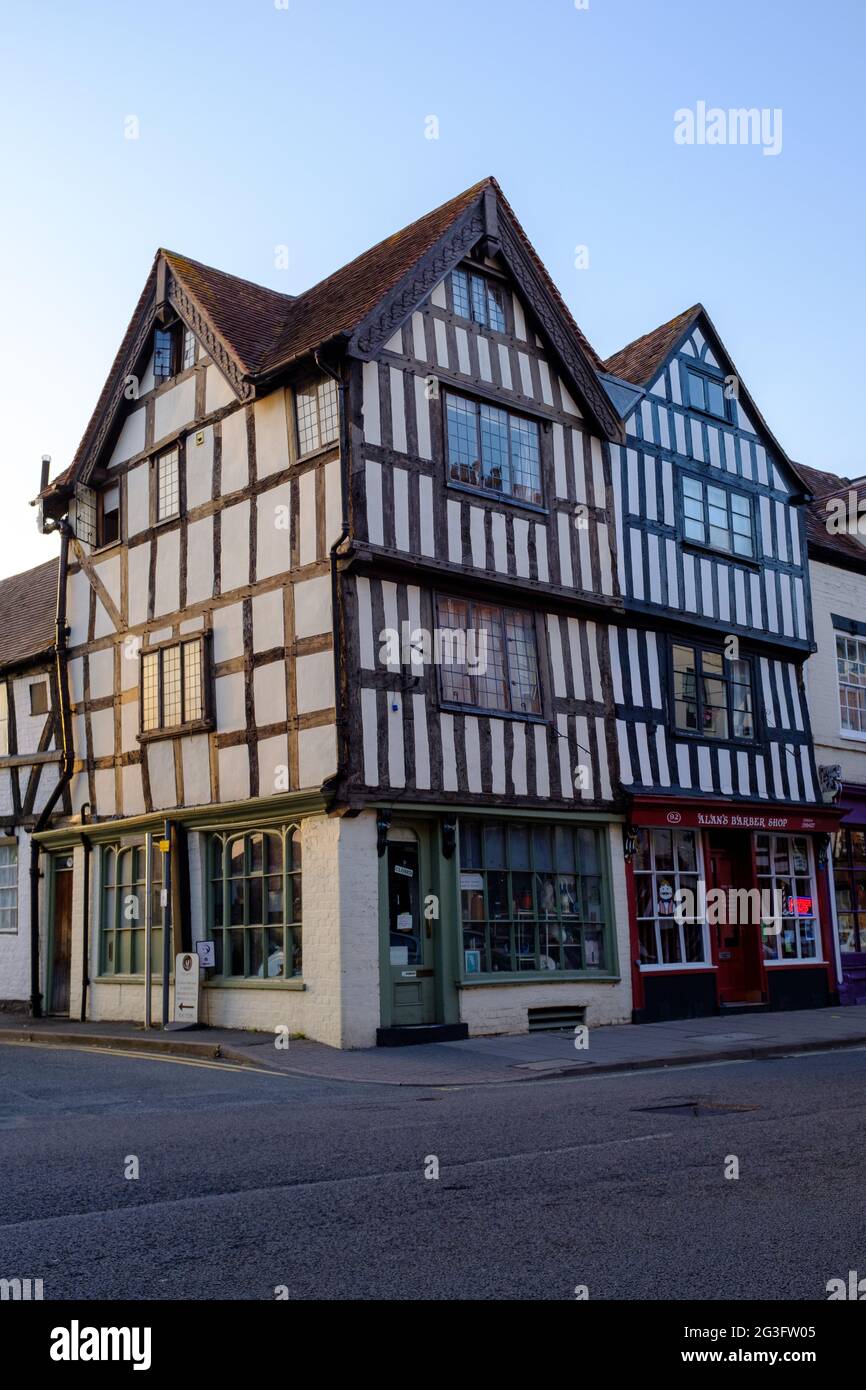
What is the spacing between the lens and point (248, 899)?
1742 cm

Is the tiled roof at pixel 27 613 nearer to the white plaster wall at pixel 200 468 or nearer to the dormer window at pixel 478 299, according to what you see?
the white plaster wall at pixel 200 468

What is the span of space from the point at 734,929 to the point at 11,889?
501 inches

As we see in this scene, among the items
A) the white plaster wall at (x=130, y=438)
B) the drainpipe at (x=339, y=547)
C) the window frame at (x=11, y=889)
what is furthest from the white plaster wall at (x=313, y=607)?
the window frame at (x=11, y=889)

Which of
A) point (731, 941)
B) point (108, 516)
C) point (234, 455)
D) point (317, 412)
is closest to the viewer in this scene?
point (317, 412)

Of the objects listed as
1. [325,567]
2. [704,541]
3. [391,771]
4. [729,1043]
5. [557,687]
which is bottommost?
[729,1043]

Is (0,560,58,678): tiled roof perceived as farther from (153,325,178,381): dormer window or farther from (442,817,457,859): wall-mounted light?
(442,817,457,859): wall-mounted light

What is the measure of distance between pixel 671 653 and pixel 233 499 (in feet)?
23.9

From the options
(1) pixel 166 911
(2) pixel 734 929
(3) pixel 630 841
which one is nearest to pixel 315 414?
(1) pixel 166 911

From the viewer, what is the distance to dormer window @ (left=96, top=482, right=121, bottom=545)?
21062mm

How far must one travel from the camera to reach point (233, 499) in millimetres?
18359

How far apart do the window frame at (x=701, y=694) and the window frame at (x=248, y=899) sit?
22.1 feet

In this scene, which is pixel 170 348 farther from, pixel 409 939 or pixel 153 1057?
pixel 153 1057
